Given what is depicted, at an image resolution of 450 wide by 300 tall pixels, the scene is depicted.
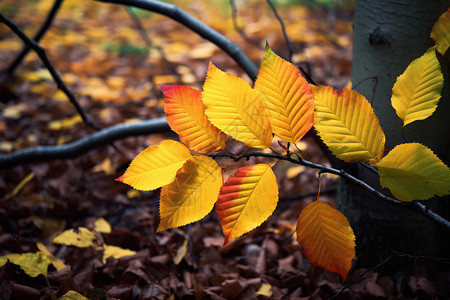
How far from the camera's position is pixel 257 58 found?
2.93 meters

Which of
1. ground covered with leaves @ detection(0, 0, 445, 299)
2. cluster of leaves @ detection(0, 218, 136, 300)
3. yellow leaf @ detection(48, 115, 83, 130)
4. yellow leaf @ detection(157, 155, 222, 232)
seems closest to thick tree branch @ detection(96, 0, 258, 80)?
ground covered with leaves @ detection(0, 0, 445, 299)

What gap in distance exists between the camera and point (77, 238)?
1.16m

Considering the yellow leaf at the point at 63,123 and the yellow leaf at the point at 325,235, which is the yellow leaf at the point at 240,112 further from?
the yellow leaf at the point at 63,123

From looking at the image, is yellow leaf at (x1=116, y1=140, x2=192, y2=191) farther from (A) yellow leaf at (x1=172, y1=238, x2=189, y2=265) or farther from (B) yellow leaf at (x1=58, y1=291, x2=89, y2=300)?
(A) yellow leaf at (x1=172, y1=238, x2=189, y2=265)

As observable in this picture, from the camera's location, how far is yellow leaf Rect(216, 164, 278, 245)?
0.62 m

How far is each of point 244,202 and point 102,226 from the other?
0.84 m

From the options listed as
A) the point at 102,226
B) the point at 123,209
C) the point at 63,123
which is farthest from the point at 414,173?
the point at 63,123

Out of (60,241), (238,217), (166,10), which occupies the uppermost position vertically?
(166,10)

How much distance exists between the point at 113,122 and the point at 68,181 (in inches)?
22.2

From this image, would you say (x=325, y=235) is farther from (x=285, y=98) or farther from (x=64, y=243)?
(x=64, y=243)

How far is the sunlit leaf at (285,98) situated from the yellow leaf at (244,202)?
0.10m

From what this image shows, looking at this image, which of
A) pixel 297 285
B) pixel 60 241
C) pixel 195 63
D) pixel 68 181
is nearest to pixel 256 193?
pixel 297 285

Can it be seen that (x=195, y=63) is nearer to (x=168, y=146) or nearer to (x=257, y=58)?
(x=257, y=58)

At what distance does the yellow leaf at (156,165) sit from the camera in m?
0.64
